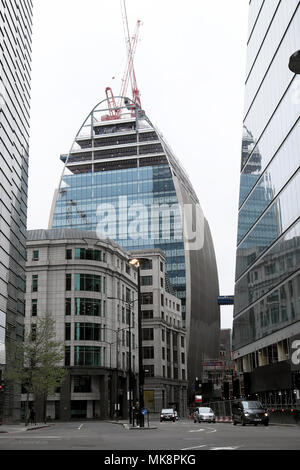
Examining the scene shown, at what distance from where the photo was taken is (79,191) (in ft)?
588

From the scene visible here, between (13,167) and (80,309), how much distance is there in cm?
3120

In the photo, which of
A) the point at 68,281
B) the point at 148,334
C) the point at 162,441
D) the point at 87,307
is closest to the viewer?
the point at 162,441

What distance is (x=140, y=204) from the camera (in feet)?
561

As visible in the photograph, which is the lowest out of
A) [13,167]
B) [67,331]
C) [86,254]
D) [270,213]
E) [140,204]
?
[67,331]

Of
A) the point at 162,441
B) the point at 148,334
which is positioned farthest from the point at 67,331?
the point at 162,441

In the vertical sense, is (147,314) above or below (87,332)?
above

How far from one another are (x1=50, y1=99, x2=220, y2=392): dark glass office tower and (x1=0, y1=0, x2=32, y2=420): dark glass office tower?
9154 cm

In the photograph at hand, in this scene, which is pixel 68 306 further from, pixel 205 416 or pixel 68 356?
pixel 205 416

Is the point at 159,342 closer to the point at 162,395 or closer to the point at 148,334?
the point at 148,334

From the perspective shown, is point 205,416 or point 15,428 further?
point 205,416

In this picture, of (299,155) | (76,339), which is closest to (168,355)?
(76,339)

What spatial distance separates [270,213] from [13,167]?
31.0 metres

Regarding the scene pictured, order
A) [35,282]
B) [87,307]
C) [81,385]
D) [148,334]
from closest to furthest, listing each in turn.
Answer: [81,385] < [87,307] < [35,282] < [148,334]

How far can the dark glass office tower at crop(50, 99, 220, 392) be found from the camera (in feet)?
553
